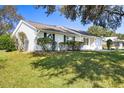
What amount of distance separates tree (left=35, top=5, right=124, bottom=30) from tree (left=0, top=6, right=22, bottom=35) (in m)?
31.3

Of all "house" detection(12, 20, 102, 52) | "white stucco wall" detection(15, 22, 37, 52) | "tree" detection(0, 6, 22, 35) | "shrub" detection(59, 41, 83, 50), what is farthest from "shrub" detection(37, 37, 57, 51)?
"tree" detection(0, 6, 22, 35)

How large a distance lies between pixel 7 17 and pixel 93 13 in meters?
35.8

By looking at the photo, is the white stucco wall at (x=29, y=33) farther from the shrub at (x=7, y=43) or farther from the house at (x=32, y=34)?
the shrub at (x=7, y=43)

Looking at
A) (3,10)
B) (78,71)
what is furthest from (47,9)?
(3,10)

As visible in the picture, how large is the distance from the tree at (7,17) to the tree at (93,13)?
31322 mm

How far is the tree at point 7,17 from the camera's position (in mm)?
47719

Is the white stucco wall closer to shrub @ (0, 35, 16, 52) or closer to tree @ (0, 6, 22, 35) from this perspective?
shrub @ (0, 35, 16, 52)

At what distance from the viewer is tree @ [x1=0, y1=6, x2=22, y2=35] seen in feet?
157

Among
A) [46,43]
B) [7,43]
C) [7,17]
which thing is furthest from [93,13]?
[7,17]

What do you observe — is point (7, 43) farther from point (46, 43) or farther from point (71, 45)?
point (71, 45)

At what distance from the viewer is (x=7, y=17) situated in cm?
4931

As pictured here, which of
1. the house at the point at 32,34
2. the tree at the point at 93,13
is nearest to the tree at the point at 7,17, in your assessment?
the house at the point at 32,34
